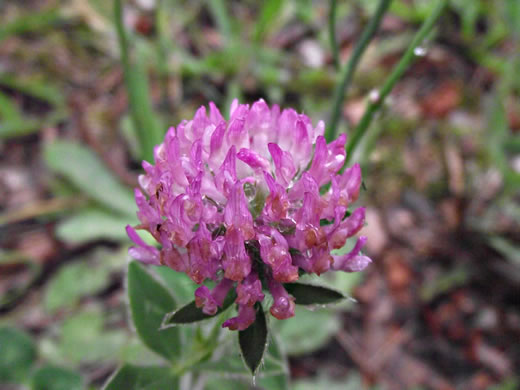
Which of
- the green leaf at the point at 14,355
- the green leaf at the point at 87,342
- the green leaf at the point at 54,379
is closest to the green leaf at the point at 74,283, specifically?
the green leaf at the point at 87,342

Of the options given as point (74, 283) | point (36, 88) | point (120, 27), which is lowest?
point (74, 283)

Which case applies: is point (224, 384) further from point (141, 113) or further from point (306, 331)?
point (141, 113)

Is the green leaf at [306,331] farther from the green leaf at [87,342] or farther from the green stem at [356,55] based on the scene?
the green stem at [356,55]

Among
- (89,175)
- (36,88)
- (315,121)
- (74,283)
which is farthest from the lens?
(36,88)

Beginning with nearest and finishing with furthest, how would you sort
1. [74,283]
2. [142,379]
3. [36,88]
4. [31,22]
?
[142,379] → [74,283] → [36,88] → [31,22]

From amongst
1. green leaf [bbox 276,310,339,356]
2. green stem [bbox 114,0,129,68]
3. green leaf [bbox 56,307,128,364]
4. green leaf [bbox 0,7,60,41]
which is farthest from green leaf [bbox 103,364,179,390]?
green leaf [bbox 0,7,60,41]

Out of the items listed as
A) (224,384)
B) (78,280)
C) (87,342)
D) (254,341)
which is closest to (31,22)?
(78,280)

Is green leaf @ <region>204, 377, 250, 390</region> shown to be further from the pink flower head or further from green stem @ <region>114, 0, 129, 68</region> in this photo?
green stem @ <region>114, 0, 129, 68</region>

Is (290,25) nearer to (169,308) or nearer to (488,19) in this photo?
(488,19)
